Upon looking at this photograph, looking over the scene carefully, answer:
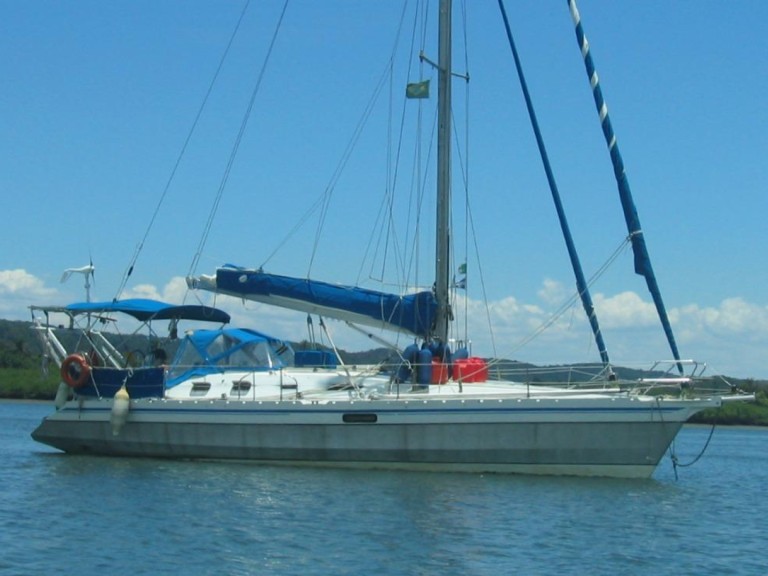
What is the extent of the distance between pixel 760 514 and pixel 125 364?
53.6ft

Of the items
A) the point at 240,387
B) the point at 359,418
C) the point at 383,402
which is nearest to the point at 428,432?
the point at 383,402

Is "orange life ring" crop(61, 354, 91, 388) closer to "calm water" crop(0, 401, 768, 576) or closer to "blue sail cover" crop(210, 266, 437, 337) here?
"calm water" crop(0, 401, 768, 576)

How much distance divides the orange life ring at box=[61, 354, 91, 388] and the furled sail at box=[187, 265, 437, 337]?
167 inches

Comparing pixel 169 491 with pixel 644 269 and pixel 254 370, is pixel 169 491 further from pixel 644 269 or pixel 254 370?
pixel 644 269

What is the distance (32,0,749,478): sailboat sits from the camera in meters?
26.8

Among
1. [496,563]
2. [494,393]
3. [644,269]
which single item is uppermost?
[644,269]

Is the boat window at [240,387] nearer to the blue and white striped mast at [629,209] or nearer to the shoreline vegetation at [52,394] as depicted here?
the blue and white striped mast at [629,209]

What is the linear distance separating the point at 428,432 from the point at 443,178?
6.47 meters

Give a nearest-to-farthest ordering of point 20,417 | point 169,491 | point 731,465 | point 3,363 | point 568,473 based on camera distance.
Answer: point 169,491 → point 568,473 → point 731,465 → point 20,417 → point 3,363

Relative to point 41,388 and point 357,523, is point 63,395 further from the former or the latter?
point 41,388

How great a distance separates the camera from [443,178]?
3002 centimetres

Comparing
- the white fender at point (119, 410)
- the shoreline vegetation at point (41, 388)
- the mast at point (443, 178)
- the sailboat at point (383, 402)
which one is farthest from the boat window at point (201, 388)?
the shoreline vegetation at point (41, 388)

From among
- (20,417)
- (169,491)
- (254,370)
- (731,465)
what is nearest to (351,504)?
(169,491)

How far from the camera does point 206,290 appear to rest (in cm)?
3238
